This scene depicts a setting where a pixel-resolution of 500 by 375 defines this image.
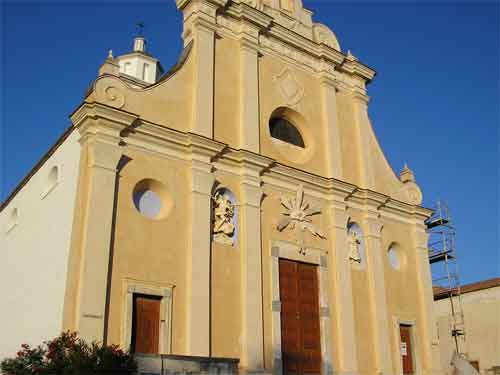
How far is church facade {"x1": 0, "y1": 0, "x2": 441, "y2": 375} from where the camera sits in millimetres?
11062

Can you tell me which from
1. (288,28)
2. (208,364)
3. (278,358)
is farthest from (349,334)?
(288,28)

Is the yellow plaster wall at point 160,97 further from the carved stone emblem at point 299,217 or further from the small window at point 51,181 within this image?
the carved stone emblem at point 299,217

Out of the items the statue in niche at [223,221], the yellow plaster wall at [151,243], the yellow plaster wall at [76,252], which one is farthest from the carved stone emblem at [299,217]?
the yellow plaster wall at [76,252]

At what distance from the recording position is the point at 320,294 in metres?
14.4

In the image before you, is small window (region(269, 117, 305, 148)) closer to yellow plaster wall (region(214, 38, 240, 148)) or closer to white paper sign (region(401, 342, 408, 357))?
yellow plaster wall (region(214, 38, 240, 148))

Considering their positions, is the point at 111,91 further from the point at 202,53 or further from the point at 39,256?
the point at 39,256

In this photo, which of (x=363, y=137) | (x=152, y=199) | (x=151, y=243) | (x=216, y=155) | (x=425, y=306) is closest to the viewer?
(x=151, y=243)

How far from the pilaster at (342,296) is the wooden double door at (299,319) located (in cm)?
63

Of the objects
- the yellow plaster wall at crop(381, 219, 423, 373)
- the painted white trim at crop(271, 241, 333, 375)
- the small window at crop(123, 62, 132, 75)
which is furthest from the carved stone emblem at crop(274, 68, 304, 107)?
the small window at crop(123, 62, 132, 75)

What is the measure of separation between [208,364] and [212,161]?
5.64 m

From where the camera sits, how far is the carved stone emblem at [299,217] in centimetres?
1431

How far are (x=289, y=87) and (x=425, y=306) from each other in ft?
26.3

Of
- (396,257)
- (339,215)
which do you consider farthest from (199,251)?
Result: (396,257)

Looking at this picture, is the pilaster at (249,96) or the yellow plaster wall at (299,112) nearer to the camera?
the pilaster at (249,96)
